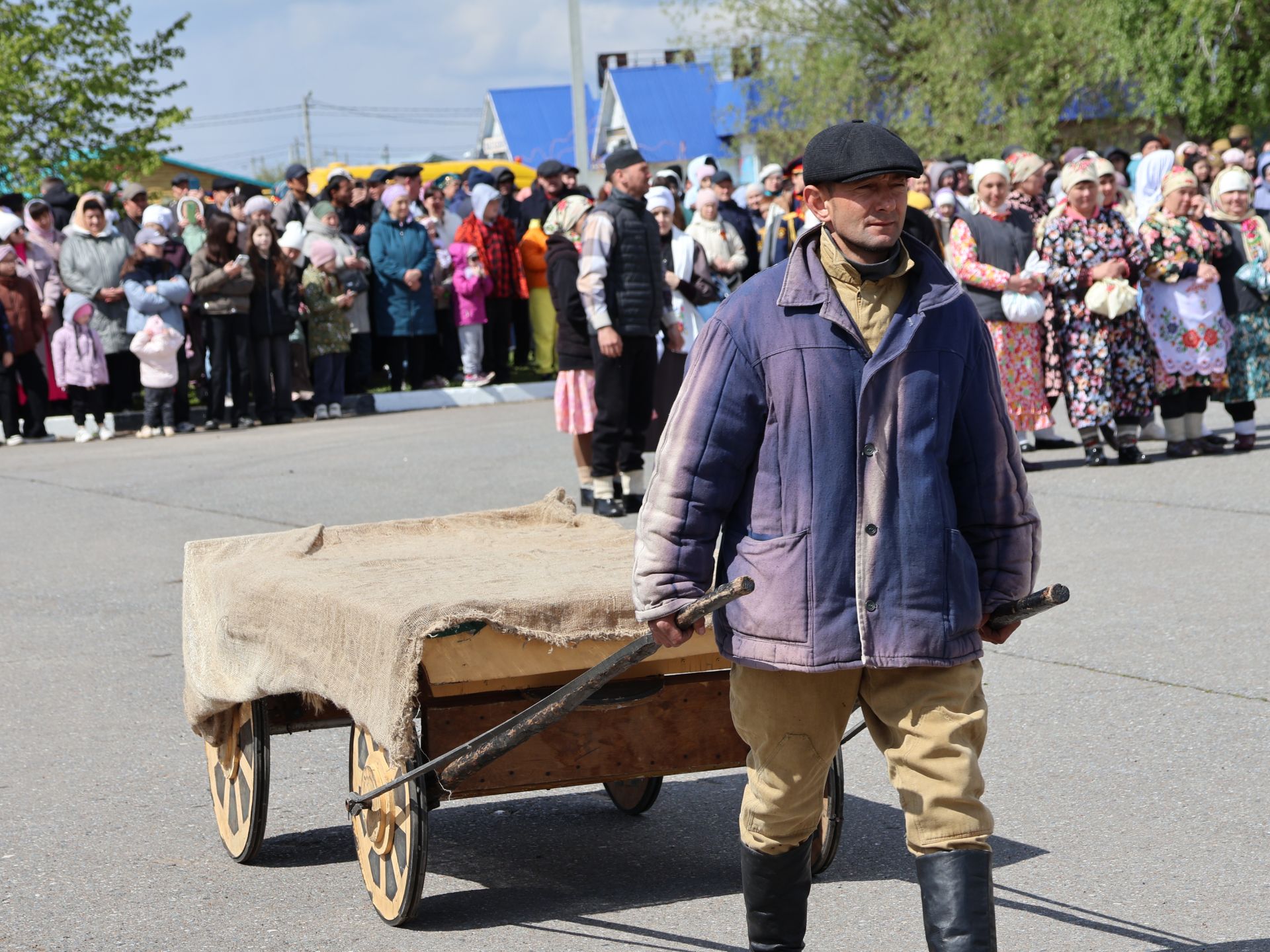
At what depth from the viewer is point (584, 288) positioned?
10.1 metres

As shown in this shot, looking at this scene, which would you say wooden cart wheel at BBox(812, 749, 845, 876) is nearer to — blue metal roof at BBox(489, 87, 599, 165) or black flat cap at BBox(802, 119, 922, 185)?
black flat cap at BBox(802, 119, 922, 185)

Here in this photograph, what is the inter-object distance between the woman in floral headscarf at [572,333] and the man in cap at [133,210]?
8124mm

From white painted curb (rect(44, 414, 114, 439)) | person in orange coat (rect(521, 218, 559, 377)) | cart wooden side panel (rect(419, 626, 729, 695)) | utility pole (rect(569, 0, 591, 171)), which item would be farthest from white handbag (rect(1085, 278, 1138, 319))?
utility pole (rect(569, 0, 591, 171))

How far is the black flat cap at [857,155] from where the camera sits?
3287 mm

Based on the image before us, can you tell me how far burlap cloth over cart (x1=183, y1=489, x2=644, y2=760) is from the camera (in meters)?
4.04

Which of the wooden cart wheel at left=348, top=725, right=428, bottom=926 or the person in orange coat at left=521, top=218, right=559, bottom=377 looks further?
the person in orange coat at left=521, top=218, right=559, bottom=377

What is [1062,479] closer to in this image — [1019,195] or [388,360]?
[1019,195]

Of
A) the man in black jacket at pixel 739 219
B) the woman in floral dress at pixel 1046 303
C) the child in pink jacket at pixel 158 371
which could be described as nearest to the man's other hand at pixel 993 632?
the woman in floral dress at pixel 1046 303

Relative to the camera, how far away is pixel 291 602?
451cm

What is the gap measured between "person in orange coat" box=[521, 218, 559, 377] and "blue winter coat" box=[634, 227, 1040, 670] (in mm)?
16460

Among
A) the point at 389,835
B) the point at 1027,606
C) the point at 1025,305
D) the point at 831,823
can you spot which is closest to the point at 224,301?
the point at 1025,305

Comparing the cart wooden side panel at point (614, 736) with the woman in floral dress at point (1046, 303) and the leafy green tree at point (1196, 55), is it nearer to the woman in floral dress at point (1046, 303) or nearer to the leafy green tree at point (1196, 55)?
the woman in floral dress at point (1046, 303)

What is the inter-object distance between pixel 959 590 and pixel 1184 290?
29.5 feet

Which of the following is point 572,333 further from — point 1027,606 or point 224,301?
point 1027,606
